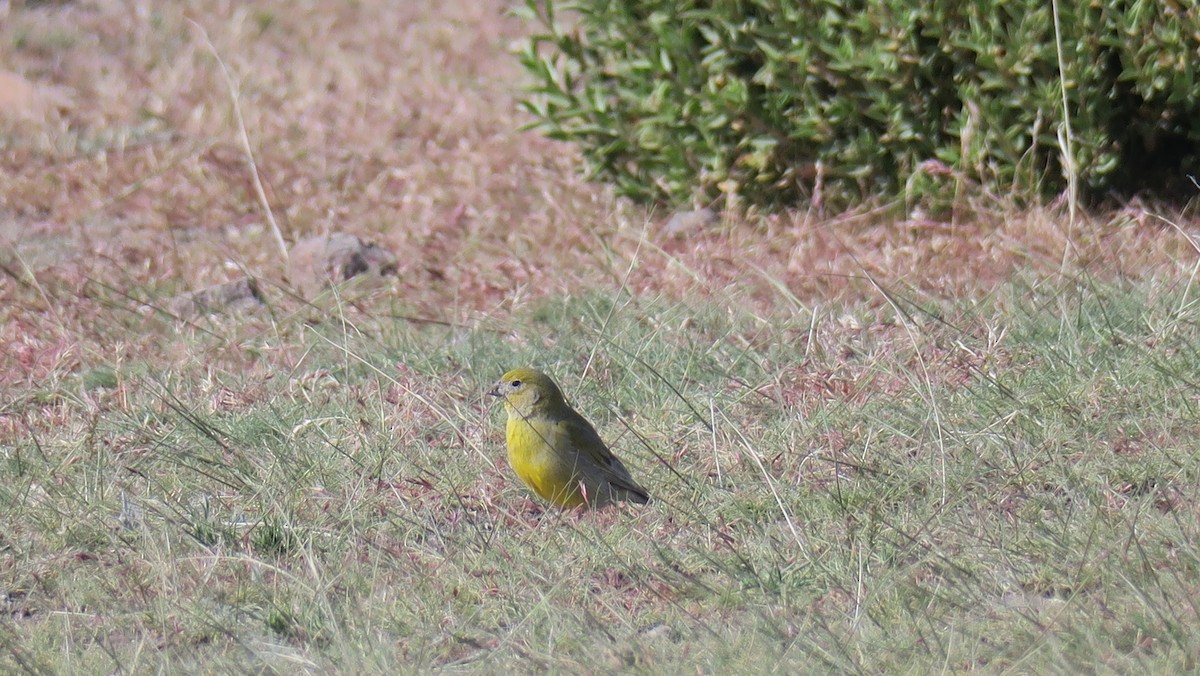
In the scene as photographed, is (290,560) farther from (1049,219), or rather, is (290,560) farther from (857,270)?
(1049,219)

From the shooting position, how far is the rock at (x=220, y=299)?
7207 millimetres

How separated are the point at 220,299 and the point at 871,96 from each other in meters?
3.25

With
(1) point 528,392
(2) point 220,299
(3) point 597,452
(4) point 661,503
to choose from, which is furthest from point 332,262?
(4) point 661,503

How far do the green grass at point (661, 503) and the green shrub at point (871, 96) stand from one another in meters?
1.12

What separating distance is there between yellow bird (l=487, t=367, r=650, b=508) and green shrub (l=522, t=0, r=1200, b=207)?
2.93 m

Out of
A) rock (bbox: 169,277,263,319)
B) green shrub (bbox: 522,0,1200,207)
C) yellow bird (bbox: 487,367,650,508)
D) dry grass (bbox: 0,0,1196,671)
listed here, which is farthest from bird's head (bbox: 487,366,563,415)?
green shrub (bbox: 522,0,1200,207)

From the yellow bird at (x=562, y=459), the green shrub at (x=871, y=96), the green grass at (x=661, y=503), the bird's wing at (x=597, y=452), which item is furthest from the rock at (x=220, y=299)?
the bird's wing at (x=597, y=452)

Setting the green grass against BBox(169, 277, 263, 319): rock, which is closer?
the green grass

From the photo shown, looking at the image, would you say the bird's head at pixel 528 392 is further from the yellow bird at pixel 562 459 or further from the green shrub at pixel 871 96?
the green shrub at pixel 871 96

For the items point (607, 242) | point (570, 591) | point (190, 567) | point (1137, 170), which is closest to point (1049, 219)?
point (1137, 170)

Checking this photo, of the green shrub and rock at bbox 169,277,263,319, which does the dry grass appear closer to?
rock at bbox 169,277,263,319

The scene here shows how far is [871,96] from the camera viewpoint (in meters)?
7.22

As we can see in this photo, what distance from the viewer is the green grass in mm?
3709

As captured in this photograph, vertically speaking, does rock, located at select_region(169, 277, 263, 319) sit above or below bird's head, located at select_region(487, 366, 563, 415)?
below
